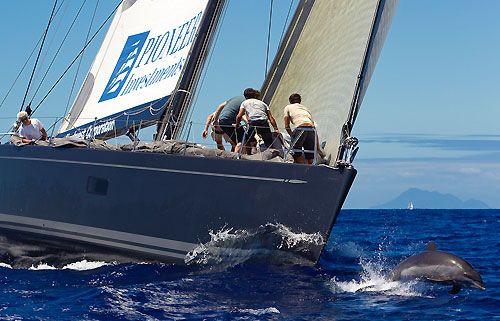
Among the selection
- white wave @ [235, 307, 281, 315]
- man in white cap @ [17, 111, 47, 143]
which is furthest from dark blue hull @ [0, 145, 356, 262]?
white wave @ [235, 307, 281, 315]

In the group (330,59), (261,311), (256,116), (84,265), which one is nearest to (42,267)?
(84,265)

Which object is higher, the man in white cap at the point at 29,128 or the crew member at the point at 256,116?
the crew member at the point at 256,116

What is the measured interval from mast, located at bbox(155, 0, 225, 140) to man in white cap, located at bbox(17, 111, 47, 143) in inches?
85.8

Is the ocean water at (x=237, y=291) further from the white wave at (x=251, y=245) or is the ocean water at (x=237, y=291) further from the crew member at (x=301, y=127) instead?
the crew member at (x=301, y=127)

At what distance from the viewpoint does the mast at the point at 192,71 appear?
11.2m

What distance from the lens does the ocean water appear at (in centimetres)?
632

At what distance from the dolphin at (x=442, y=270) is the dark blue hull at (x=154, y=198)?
1.30 m

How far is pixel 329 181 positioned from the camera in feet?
25.9

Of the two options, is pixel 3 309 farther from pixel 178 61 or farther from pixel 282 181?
pixel 178 61

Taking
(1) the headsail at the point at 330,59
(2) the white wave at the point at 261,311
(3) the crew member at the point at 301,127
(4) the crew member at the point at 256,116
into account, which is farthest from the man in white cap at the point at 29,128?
(2) the white wave at the point at 261,311

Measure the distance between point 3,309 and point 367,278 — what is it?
4308mm

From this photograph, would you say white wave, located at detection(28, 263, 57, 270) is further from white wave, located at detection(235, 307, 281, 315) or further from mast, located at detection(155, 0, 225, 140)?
white wave, located at detection(235, 307, 281, 315)

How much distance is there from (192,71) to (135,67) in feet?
4.47

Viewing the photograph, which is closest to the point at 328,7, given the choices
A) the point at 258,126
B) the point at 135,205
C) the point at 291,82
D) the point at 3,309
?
the point at 291,82
